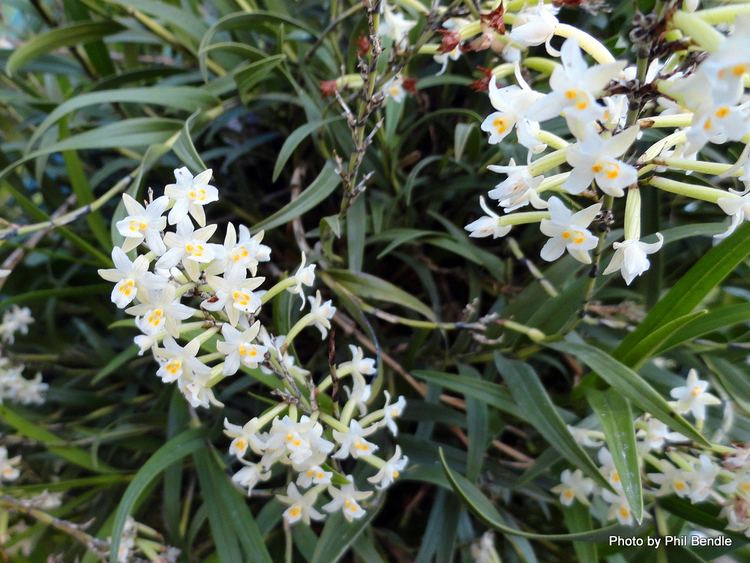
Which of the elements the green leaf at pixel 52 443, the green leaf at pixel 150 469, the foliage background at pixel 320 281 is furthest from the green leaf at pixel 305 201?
the green leaf at pixel 52 443

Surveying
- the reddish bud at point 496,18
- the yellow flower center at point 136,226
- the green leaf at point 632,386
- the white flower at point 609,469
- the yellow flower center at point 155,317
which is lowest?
the white flower at point 609,469

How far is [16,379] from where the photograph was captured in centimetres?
64

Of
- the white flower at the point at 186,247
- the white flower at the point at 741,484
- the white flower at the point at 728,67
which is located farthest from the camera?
the white flower at the point at 741,484

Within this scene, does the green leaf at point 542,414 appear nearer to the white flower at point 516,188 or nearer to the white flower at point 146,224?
the white flower at point 516,188

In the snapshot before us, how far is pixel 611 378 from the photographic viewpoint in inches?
17.1

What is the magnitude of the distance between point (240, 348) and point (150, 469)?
0.64 ft

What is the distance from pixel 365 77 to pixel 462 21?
15cm

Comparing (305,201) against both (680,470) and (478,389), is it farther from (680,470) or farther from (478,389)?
(680,470)

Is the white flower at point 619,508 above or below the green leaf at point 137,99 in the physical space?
below

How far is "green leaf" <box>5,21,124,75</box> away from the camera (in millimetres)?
623

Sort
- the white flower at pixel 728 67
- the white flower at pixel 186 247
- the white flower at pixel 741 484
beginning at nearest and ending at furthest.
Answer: the white flower at pixel 728 67 → the white flower at pixel 186 247 → the white flower at pixel 741 484

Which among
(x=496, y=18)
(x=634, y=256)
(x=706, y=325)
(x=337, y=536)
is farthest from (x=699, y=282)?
(x=337, y=536)

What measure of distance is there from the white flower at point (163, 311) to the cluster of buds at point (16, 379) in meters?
0.40

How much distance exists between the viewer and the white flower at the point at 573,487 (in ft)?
1.64
